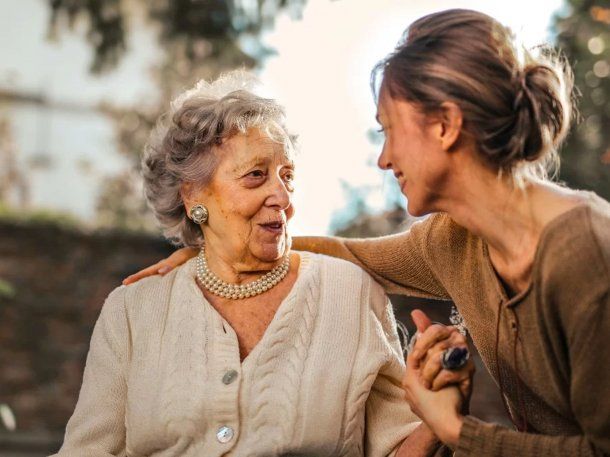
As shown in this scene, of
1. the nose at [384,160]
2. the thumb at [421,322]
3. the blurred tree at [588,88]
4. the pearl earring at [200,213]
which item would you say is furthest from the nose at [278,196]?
the blurred tree at [588,88]

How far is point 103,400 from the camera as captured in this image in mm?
2980

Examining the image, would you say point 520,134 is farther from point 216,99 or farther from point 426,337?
point 216,99

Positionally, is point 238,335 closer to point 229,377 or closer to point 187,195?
point 229,377

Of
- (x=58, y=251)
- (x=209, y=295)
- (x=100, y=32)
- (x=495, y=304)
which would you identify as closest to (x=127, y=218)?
(x=58, y=251)

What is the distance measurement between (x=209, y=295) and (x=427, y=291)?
68 cm

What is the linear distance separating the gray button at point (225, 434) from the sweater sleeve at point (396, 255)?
2.29ft

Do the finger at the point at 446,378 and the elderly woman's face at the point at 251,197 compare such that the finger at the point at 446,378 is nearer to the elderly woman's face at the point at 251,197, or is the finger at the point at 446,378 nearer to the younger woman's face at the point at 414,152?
the younger woman's face at the point at 414,152

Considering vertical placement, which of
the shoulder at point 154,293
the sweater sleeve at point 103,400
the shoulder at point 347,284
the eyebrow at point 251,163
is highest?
the eyebrow at point 251,163

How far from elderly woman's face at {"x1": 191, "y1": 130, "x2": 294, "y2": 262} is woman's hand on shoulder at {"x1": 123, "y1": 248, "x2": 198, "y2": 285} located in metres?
0.27

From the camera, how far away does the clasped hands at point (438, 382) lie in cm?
243

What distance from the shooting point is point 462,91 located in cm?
231

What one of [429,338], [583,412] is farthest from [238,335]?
[583,412]

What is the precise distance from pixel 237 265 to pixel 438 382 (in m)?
0.86

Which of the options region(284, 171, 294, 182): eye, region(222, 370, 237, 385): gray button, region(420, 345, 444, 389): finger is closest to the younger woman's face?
region(420, 345, 444, 389): finger
